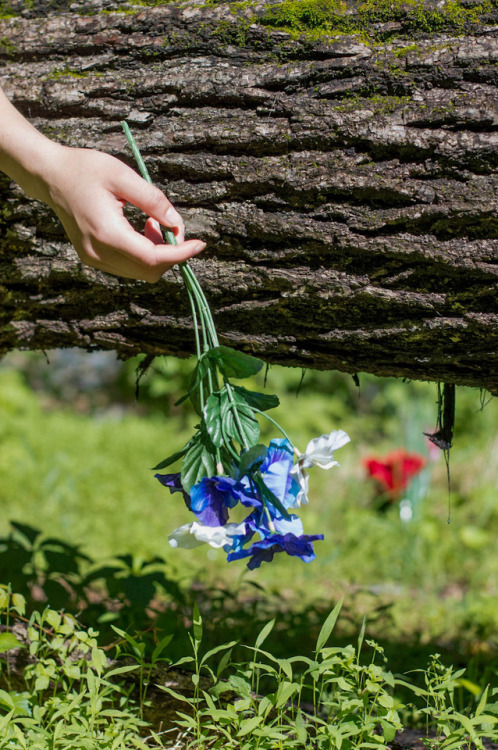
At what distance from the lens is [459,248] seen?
4.54 ft

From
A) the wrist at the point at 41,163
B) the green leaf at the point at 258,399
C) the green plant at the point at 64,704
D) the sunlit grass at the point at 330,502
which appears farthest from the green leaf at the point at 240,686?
the sunlit grass at the point at 330,502

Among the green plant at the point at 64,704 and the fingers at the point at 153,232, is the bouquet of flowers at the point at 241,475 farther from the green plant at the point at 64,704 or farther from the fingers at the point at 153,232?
the green plant at the point at 64,704

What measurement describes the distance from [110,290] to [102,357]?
451cm

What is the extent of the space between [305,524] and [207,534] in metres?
2.66

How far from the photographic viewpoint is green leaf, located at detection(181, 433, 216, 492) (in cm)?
114

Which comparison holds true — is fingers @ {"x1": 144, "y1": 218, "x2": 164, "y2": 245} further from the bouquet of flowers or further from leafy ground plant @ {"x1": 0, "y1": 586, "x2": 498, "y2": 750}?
leafy ground plant @ {"x1": 0, "y1": 586, "x2": 498, "y2": 750}

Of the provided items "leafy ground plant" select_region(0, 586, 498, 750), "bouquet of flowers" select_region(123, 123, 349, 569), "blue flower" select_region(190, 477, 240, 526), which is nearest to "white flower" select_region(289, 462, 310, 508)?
"bouquet of flowers" select_region(123, 123, 349, 569)

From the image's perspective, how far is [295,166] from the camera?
4.65ft

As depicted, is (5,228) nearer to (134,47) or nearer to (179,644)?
(134,47)

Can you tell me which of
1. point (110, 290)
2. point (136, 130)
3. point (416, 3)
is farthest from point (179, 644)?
point (416, 3)

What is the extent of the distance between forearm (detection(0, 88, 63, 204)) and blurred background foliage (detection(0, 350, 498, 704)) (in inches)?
26.2

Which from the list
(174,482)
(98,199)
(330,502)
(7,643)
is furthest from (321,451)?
(330,502)

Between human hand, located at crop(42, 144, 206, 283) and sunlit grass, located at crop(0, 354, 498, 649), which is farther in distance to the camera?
sunlit grass, located at crop(0, 354, 498, 649)

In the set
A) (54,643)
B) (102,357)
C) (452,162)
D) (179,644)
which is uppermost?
(452,162)
